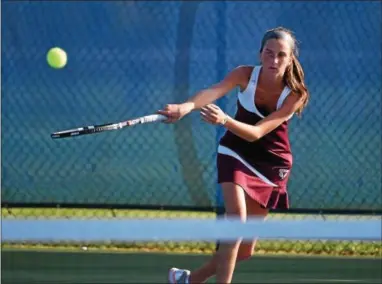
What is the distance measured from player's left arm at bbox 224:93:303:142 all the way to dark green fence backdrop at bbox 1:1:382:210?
1.95 metres

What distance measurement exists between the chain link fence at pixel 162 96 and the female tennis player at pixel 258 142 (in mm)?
1903

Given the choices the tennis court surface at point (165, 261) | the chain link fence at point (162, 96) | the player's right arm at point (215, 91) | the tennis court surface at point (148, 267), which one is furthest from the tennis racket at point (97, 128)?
the chain link fence at point (162, 96)

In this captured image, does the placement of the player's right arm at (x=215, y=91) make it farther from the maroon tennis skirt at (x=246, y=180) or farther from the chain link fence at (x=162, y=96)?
the chain link fence at (x=162, y=96)

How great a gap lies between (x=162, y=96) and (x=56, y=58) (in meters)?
0.71

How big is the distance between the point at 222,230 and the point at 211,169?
3878 mm

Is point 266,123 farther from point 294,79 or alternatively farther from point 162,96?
point 162,96

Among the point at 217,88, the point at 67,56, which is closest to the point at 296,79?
the point at 217,88

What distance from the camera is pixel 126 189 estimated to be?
7.15m

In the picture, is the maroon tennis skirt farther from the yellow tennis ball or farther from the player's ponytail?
the yellow tennis ball

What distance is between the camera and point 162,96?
704cm

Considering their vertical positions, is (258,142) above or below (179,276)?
above

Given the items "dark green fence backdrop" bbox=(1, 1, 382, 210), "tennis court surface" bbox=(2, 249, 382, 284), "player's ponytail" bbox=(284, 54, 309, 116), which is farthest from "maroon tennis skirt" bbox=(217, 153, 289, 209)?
"dark green fence backdrop" bbox=(1, 1, 382, 210)

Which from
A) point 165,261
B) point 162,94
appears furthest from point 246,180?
point 162,94

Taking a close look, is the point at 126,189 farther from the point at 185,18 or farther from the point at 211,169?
the point at 185,18
